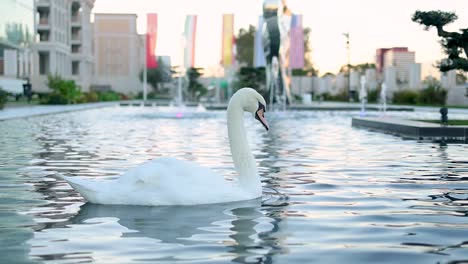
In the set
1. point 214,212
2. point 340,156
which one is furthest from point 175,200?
point 340,156

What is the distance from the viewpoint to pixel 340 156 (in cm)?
1481

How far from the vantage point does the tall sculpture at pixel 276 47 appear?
179ft

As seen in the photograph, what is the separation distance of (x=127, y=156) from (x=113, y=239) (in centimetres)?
825

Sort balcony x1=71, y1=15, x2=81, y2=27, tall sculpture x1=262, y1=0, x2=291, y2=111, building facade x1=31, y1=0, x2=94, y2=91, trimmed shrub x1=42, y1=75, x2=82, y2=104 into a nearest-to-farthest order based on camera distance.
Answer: tall sculpture x1=262, y1=0, x2=291, y2=111 → trimmed shrub x1=42, y1=75, x2=82, y2=104 → building facade x1=31, y1=0, x2=94, y2=91 → balcony x1=71, y1=15, x2=81, y2=27

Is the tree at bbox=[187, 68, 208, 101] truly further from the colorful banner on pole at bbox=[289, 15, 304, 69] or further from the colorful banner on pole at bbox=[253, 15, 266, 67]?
the colorful banner on pole at bbox=[253, 15, 266, 67]

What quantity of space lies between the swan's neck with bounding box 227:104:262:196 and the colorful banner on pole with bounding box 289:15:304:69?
169 ft

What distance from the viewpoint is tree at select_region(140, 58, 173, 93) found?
114m

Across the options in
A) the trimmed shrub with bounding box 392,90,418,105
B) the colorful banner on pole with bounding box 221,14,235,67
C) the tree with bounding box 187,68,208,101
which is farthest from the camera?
the tree with bounding box 187,68,208,101

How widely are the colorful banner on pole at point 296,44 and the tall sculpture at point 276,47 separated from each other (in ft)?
8.90

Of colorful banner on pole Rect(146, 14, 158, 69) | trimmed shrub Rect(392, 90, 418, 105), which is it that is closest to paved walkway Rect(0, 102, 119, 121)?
colorful banner on pole Rect(146, 14, 158, 69)

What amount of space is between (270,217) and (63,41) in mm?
89933

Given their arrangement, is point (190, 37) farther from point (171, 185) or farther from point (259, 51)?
point (171, 185)

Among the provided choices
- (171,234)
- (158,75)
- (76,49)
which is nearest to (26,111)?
(171,234)

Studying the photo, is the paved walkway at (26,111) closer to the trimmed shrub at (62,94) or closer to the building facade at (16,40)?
the trimmed shrub at (62,94)
